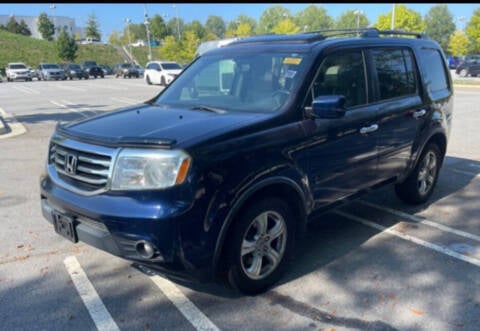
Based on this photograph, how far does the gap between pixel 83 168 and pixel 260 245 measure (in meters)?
1.43

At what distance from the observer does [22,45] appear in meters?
74.1

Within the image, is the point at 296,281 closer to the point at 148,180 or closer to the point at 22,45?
the point at 148,180

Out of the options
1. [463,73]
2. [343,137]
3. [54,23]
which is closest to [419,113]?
[343,137]

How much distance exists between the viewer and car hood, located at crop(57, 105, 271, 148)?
2953 mm

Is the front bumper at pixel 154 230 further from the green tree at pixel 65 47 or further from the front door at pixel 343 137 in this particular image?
the green tree at pixel 65 47

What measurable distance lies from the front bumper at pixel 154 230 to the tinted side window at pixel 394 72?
2.60 m

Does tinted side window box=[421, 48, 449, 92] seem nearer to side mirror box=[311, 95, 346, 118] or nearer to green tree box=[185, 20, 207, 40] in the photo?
side mirror box=[311, 95, 346, 118]

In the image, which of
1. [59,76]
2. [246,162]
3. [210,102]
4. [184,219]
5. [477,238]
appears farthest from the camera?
[59,76]

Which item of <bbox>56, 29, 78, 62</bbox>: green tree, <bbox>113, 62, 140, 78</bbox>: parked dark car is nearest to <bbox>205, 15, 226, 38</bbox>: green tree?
<bbox>56, 29, 78, 62</bbox>: green tree

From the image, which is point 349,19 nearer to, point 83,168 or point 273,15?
point 273,15

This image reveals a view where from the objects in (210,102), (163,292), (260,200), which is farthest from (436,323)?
(210,102)

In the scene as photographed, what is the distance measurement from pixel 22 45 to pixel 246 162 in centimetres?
8248

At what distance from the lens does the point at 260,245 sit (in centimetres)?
338

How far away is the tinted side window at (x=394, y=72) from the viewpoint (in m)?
4.45
